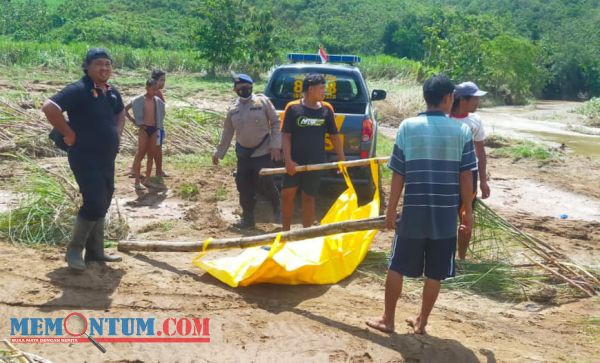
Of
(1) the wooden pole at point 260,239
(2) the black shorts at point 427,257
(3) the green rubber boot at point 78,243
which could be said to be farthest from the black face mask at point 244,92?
(2) the black shorts at point 427,257

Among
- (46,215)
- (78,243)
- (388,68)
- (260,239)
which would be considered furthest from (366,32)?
(78,243)

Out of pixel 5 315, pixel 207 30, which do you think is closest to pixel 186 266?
pixel 5 315

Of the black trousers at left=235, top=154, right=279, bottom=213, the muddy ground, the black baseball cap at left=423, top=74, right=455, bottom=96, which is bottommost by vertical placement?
the muddy ground

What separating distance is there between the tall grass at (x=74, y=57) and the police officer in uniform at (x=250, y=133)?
17.8 m

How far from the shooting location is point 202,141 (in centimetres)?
1125

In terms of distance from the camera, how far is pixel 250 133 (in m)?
6.85

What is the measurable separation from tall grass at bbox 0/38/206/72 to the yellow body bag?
19602 mm

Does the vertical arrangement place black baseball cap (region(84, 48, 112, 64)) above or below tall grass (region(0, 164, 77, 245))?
above

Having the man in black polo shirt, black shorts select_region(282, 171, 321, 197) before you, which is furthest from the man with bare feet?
the man in black polo shirt

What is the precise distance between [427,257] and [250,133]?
310 centimetres

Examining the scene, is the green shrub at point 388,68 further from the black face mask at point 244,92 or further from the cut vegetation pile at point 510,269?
the cut vegetation pile at point 510,269

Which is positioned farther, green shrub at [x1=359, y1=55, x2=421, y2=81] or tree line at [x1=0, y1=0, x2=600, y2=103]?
green shrub at [x1=359, y1=55, x2=421, y2=81]

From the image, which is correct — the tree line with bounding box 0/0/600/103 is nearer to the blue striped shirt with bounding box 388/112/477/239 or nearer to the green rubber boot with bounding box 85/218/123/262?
the green rubber boot with bounding box 85/218/123/262

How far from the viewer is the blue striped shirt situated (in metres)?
4.08
